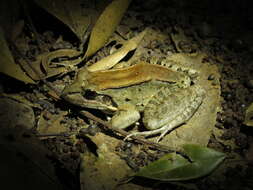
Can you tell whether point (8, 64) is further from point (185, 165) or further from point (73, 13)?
point (185, 165)

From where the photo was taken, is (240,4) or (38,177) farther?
(240,4)

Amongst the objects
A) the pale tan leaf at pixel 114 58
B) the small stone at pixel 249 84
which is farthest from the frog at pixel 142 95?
the small stone at pixel 249 84

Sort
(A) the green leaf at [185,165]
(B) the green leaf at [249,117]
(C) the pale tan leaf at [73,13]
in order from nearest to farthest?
(A) the green leaf at [185,165], (B) the green leaf at [249,117], (C) the pale tan leaf at [73,13]

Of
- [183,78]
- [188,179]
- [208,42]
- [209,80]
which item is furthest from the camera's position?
[208,42]

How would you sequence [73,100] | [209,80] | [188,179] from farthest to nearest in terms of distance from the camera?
[209,80] < [73,100] < [188,179]

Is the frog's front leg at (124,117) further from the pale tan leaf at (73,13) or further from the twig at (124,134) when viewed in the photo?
the pale tan leaf at (73,13)

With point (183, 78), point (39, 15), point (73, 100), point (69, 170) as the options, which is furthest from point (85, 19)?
point (69, 170)

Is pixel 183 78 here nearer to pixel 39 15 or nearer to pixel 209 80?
pixel 209 80

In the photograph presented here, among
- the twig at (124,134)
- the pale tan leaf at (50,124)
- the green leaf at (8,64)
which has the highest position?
the green leaf at (8,64)

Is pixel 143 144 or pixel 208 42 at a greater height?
pixel 208 42
